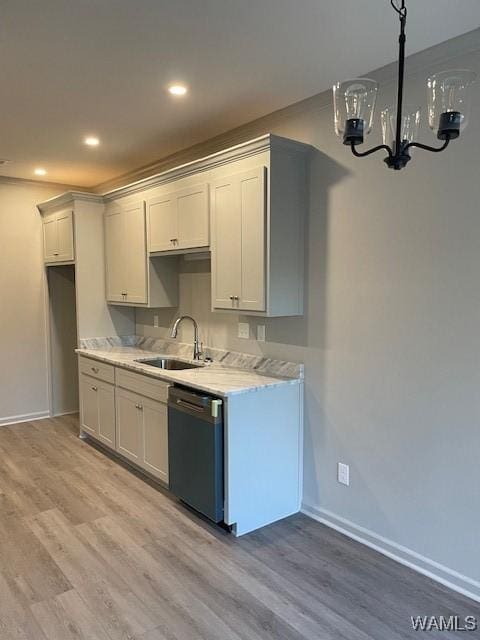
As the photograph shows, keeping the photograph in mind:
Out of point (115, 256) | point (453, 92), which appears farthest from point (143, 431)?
point (453, 92)

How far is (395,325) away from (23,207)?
438 cm

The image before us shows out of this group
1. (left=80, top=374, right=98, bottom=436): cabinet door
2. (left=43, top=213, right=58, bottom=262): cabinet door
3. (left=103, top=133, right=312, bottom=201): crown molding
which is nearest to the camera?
(left=103, top=133, right=312, bottom=201): crown molding

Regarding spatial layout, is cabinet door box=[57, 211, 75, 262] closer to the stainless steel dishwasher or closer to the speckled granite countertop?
the speckled granite countertop

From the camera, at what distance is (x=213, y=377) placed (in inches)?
127

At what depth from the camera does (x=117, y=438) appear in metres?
4.10

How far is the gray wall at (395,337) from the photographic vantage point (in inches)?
92.7

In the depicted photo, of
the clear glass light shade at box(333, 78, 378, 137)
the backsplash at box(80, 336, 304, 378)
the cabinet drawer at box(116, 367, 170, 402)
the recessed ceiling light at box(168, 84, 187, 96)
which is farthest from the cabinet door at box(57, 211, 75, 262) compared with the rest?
the clear glass light shade at box(333, 78, 378, 137)

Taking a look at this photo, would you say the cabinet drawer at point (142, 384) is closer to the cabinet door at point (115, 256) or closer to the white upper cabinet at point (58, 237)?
the cabinet door at point (115, 256)

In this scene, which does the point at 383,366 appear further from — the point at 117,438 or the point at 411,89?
the point at 117,438

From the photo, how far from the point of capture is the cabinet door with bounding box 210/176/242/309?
314 cm

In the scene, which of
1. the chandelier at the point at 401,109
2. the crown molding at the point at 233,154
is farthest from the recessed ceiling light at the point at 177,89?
the chandelier at the point at 401,109

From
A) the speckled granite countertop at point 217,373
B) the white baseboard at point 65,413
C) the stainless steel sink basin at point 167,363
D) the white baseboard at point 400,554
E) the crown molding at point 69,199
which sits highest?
the crown molding at point 69,199

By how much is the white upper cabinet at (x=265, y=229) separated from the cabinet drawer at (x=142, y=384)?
802mm

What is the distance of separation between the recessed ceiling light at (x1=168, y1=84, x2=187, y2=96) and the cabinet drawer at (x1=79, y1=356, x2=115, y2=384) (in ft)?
7.58
